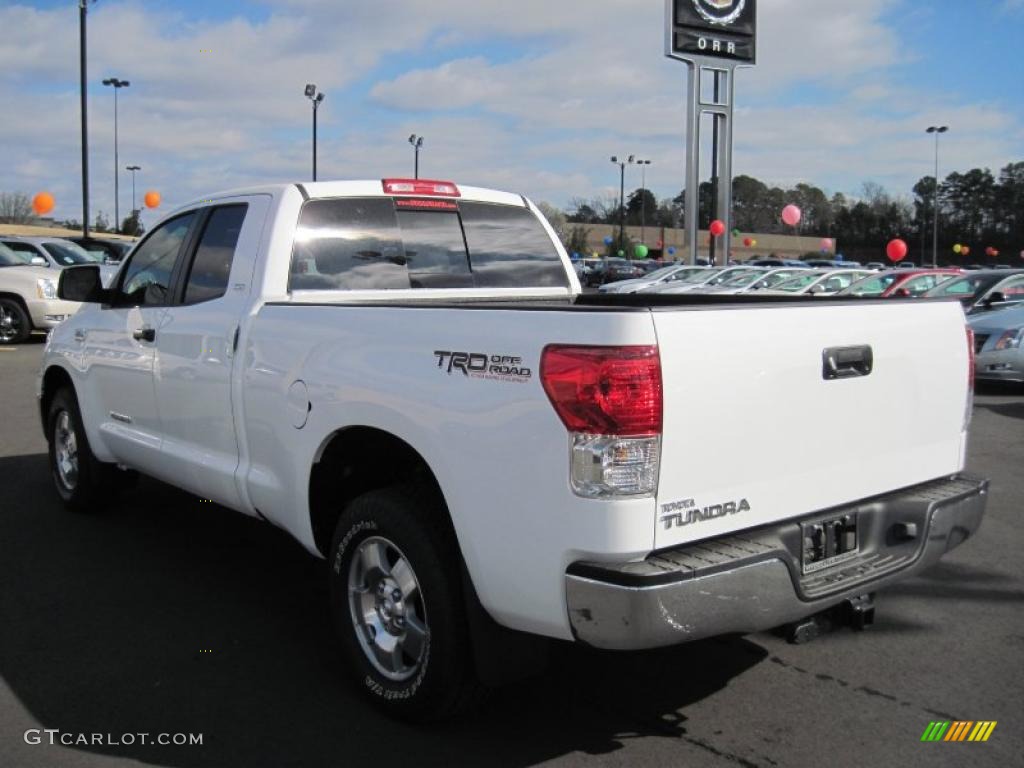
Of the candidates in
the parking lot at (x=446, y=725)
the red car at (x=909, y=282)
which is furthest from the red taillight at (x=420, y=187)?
the red car at (x=909, y=282)

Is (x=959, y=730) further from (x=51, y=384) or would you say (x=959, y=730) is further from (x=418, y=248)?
(x=51, y=384)

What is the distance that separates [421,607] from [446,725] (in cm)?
45

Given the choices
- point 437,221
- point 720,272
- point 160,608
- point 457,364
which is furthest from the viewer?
point 720,272

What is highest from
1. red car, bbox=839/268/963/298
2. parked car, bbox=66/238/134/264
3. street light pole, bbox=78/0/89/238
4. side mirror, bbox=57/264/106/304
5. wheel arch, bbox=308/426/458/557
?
street light pole, bbox=78/0/89/238

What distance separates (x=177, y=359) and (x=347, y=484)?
138 centimetres

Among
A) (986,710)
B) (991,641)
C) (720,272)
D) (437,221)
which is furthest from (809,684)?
(720,272)

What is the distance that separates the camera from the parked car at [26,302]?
1697 cm

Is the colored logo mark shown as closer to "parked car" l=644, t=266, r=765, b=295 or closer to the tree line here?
"parked car" l=644, t=266, r=765, b=295

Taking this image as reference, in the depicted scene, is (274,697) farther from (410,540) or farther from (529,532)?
(529,532)

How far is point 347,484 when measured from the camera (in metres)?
4.01

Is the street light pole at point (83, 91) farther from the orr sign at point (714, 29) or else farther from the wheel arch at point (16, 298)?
the orr sign at point (714, 29)

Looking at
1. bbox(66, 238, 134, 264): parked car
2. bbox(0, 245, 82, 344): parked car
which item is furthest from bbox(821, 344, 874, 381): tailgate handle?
bbox(66, 238, 134, 264): parked car

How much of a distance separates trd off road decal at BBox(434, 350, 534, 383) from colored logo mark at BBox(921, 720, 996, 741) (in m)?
1.99

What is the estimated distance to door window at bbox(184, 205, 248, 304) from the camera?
4.68 metres
